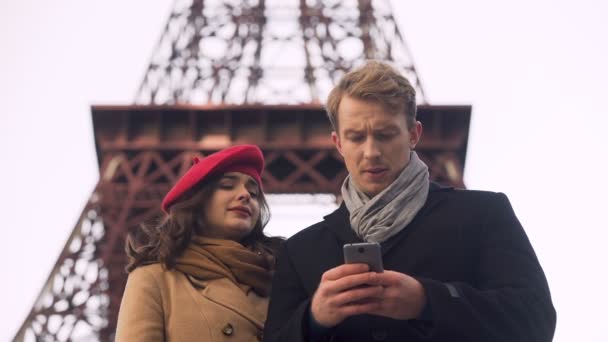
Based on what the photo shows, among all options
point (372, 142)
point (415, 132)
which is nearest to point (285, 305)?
Answer: point (372, 142)

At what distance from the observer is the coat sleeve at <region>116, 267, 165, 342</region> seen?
314 centimetres

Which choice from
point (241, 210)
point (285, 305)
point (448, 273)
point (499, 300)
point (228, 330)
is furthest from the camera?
point (241, 210)

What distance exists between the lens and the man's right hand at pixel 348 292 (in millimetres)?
2094

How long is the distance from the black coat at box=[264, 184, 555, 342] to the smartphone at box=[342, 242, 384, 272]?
7.5 inches

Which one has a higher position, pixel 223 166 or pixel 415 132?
pixel 415 132

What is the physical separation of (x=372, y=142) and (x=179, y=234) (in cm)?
121

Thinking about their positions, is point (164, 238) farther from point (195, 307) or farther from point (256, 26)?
point (256, 26)

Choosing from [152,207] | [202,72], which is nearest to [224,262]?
[152,207]

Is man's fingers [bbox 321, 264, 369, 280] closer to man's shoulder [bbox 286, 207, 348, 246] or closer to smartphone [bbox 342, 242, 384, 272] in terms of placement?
smartphone [bbox 342, 242, 384, 272]

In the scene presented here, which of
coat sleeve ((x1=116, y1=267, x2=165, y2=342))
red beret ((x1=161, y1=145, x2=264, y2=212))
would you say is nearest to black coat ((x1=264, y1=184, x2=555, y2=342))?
coat sleeve ((x1=116, y1=267, x2=165, y2=342))

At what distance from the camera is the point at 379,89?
2.46 metres

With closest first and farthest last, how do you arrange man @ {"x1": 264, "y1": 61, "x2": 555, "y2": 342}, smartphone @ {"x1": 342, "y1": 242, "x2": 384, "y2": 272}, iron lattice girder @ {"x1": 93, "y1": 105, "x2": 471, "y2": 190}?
smartphone @ {"x1": 342, "y1": 242, "x2": 384, "y2": 272}, man @ {"x1": 264, "y1": 61, "x2": 555, "y2": 342}, iron lattice girder @ {"x1": 93, "y1": 105, "x2": 471, "y2": 190}

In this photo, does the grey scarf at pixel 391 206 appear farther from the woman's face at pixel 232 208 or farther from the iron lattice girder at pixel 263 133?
the iron lattice girder at pixel 263 133

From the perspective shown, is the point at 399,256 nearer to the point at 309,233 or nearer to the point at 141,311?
the point at 309,233
